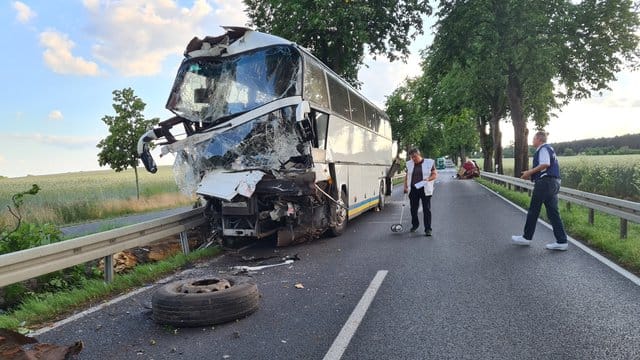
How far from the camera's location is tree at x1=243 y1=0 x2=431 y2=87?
20062 mm

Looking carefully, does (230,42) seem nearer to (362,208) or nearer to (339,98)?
(339,98)

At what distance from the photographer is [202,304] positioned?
4.83 metres

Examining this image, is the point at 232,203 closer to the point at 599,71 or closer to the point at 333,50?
the point at 333,50

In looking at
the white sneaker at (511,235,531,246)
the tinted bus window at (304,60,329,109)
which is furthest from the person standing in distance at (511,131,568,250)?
the tinted bus window at (304,60,329,109)

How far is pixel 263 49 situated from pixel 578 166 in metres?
23.0

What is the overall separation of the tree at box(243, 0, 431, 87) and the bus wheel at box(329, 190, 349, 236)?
1079cm

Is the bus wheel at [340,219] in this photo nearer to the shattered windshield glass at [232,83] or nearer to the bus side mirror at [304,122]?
the bus side mirror at [304,122]

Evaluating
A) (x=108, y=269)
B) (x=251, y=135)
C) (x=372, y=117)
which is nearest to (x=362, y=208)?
(x=372, y=117)

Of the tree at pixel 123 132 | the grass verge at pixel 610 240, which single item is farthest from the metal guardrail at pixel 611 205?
the tree at pixel 123 132

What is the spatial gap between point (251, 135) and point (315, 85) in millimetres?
1692

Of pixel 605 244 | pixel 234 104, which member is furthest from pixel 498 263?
pixel 234 104

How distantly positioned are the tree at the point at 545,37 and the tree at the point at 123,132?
15.2 m

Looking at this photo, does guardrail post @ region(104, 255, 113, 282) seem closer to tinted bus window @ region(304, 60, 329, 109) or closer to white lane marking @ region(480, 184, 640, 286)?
tinted bus window @ region(304, 60, 329, 109)

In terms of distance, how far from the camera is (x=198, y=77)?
904 centimetres
